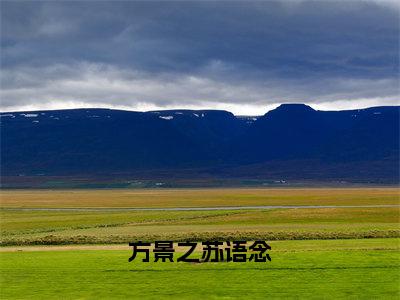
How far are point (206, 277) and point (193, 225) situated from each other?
3656 cm

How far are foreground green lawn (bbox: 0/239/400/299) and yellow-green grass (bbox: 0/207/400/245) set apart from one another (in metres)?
12.2

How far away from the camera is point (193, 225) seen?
67000 mm

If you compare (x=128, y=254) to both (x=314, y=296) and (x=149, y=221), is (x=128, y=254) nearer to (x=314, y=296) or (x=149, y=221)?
(x=314, y=296)

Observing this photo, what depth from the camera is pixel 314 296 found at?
2619 centimetres

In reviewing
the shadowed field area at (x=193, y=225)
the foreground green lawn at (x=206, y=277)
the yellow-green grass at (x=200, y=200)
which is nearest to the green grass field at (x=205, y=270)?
the foreground green lawn at (x=206, y=277)

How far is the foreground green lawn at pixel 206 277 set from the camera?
88.1 feet

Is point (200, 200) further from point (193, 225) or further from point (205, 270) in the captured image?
point (205, 270)

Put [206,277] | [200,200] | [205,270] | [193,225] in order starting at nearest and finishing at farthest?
[206,277]
[205,270]
[193,225]
[200,200]

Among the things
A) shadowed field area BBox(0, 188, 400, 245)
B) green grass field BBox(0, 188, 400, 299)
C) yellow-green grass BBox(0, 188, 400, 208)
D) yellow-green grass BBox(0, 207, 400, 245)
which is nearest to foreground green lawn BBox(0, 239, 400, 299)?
green grass field BBox(0, 188, 400, 299)

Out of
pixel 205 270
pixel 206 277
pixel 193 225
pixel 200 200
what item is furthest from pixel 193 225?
pixel 200 200

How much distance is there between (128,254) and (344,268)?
13.4 m

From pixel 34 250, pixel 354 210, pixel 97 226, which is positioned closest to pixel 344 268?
pixel 34 250

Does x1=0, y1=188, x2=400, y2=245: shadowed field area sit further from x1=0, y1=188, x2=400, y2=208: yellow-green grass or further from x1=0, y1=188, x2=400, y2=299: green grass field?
x1=0, y1=188, x2=400, y2=208: yellow-green grass

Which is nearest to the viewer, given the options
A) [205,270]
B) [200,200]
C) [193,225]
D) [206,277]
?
[206,277]
